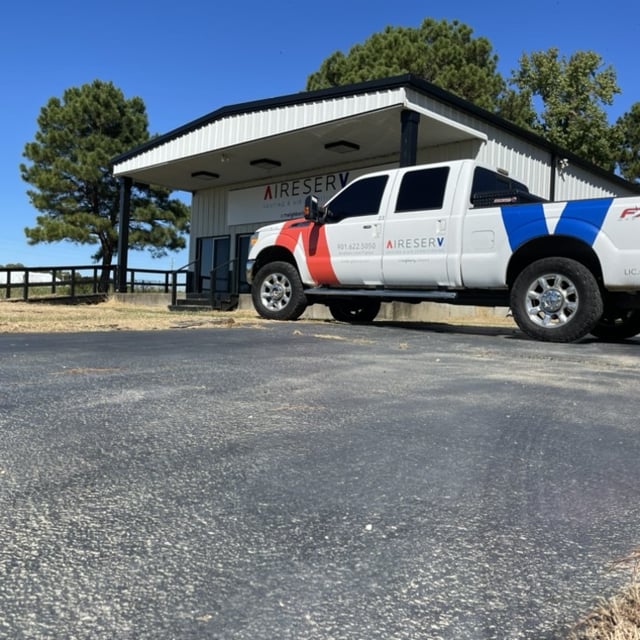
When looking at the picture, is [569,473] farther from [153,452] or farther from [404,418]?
[153,452]

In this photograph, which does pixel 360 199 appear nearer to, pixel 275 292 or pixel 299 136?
pixel 275 292

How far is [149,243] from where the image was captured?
29297 millimetres

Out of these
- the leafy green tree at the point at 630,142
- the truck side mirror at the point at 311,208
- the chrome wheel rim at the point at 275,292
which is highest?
the leafy green tree at the point at 630,142

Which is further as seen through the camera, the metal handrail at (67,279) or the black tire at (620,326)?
the metal handrail at (67,279)

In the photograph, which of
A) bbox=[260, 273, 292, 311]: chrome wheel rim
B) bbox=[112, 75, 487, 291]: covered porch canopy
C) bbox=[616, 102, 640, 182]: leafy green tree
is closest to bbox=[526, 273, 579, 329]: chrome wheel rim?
bbox=[260, 273, 292, 311]: chrome wheel rim

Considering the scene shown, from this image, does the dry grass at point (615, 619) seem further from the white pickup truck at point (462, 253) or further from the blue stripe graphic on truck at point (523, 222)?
the blue stripe graphic on truck at point (523, 222)

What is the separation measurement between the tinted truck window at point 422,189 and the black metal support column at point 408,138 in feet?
10.6

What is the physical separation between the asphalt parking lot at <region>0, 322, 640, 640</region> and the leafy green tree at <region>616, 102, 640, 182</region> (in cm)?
3674

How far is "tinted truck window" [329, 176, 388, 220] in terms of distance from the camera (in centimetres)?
848

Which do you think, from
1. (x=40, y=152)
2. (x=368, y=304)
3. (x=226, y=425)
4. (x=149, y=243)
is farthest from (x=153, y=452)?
(x=40, y=152)

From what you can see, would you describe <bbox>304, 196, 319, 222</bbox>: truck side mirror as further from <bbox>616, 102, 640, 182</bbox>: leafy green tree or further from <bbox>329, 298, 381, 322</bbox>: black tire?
<bbox>616, 102, 640, 182</bbox>: leafy green tree

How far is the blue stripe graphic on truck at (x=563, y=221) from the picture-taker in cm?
649

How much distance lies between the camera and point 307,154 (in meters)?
16.0

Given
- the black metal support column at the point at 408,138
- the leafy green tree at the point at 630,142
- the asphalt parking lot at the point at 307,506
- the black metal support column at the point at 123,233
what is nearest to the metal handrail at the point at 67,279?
the black metal support column at the point at 123,233
